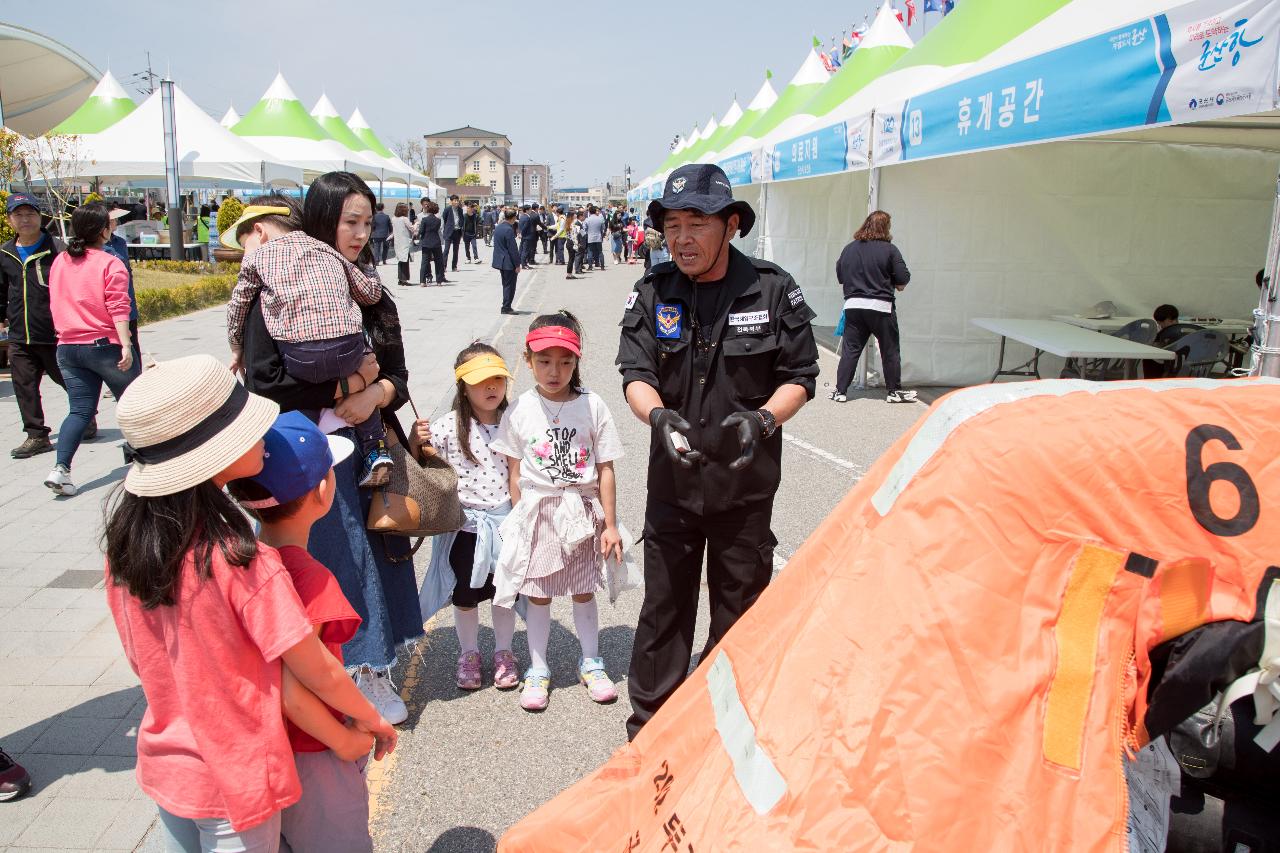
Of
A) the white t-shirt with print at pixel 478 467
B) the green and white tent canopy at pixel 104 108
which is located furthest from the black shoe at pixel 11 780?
the green and white tent canopy at pixel 104 108

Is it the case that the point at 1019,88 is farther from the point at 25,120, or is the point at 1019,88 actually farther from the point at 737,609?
the point at 25,120

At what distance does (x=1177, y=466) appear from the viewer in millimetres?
1555

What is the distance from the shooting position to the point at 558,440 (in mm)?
3461

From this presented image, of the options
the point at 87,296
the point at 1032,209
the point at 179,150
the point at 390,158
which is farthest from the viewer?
the point at 390,158

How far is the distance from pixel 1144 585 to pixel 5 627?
4.75 m

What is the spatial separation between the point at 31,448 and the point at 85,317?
5.61ft

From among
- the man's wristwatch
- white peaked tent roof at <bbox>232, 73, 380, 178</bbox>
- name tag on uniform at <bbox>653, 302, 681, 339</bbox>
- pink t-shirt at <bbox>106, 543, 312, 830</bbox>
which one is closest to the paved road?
pink t-shirt at <bbox>106, 543, 312, 830</bbox>

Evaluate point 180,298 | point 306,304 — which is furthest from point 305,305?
point 180,298

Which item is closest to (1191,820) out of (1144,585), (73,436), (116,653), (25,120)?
(1144,585)

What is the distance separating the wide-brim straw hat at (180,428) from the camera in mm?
1699

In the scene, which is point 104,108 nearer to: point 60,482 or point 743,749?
point 60,482

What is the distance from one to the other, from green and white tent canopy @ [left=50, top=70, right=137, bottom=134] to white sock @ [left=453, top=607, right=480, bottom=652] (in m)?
26.3

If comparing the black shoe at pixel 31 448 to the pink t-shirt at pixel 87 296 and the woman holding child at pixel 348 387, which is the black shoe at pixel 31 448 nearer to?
the pink t-shirt at pixel 87 296

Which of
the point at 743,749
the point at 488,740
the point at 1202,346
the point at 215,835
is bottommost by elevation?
the point at 488,740
